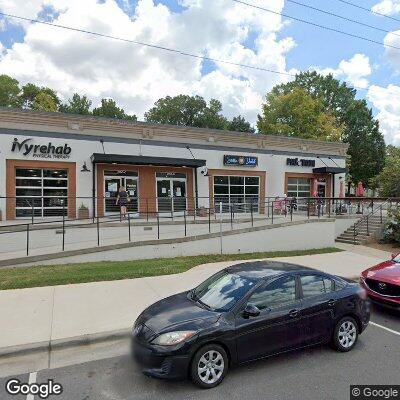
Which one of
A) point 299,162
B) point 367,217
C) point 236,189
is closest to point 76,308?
point 236,189

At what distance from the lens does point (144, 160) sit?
18688mm

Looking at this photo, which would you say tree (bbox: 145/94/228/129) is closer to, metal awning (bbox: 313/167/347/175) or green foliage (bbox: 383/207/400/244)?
metal awning (bbox: 313/167/347/175)

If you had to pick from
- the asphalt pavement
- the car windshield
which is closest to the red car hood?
the asphalt pavement

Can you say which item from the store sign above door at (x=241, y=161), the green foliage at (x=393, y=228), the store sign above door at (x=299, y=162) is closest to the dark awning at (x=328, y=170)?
the store sign above door at (x=299, y=162)

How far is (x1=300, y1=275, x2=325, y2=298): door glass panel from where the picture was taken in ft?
18.4

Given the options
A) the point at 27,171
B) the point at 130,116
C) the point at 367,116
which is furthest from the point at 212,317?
the point at 130,116

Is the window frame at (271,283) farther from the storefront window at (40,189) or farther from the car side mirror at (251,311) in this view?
the storefront window at (40,189)

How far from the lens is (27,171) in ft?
56.3

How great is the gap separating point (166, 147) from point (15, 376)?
16302 millimetres

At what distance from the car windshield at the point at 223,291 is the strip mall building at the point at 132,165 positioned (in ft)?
33.8

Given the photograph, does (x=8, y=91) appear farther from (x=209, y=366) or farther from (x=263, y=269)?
(x=209, y=366)

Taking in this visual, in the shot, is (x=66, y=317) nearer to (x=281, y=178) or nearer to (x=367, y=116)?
(x=281, y=178)

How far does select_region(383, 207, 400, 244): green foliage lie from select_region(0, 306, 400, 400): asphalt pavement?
552 inches

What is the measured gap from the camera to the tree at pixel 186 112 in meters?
65.4
